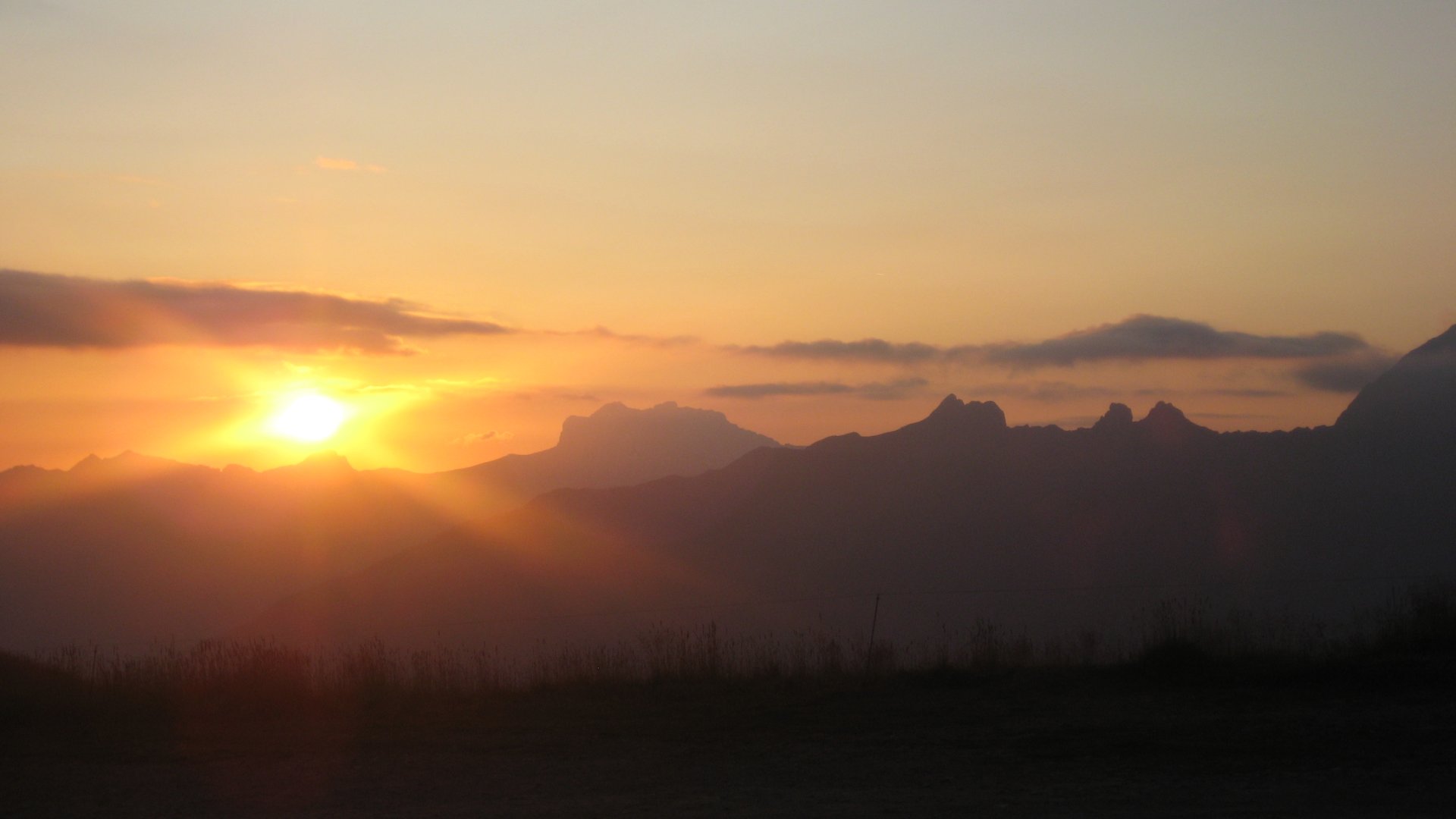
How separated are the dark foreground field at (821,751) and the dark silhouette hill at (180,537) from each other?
9016 centimetres

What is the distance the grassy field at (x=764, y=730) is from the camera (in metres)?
8.68

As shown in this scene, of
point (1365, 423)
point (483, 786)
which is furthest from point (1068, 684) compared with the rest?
point (1365, 423)

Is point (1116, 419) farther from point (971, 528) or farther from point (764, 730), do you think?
point (764, 730)

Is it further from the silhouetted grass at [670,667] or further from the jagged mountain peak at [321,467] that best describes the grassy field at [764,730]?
the jagged mountain peak at [321,467]

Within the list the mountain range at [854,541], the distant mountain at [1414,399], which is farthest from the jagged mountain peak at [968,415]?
the distant mountain at [1414,399]

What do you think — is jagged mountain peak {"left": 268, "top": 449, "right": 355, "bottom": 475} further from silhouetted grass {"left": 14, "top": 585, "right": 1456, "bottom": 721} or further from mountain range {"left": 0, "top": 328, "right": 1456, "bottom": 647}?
silhouetted grass {"left": 14, "top": 585, "right": 1456, "bottom": 721}

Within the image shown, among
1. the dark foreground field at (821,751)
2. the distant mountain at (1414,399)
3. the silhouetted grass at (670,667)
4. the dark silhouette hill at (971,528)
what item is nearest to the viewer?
the dark foreground field at (821,751)

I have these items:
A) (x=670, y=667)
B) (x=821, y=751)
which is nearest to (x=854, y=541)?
(x=670, y=667)

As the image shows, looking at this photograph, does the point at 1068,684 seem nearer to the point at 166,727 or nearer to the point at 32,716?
the point at 166,727

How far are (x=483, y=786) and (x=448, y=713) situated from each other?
3775 mm

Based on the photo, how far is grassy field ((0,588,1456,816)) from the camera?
28.5 feet

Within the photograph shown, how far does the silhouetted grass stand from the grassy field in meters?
0.05

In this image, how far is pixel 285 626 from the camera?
88.0m

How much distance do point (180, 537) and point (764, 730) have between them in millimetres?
125652
